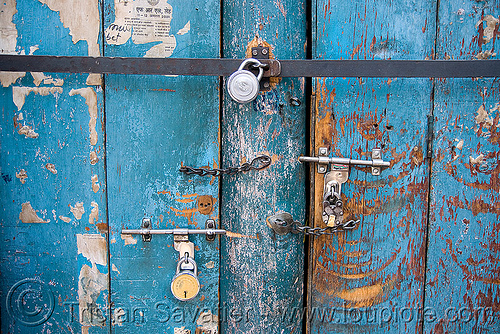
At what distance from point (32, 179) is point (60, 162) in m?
0.10

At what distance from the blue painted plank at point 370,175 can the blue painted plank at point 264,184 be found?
0.20 feet

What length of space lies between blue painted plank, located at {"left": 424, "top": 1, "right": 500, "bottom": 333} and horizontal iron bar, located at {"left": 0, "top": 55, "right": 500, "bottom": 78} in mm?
97

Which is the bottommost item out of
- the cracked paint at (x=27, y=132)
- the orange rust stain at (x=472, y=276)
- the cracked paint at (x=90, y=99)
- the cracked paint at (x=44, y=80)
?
the orange rust stain at (x=472, y=276)

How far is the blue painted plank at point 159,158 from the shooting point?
901mm

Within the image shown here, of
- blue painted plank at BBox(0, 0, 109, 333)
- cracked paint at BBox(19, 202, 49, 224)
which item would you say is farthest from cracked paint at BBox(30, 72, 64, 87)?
cracked paint at BBox(19, 202, 49, 224)

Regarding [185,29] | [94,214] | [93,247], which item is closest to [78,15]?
[185,29]

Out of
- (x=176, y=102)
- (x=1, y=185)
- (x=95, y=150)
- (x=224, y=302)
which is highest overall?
(x=176, y=102)

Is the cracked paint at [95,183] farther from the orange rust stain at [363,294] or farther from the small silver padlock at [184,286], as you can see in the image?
the orange rust stain at [363,294]

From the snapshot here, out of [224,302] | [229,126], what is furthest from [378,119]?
[224,302]

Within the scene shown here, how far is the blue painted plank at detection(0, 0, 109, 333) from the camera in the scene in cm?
89

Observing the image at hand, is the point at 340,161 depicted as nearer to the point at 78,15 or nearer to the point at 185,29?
the point at 185,29

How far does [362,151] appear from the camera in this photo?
0.95 m

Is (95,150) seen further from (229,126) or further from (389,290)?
(389,290)

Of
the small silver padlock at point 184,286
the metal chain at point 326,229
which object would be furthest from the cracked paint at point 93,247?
the metal chain at point 326,229
